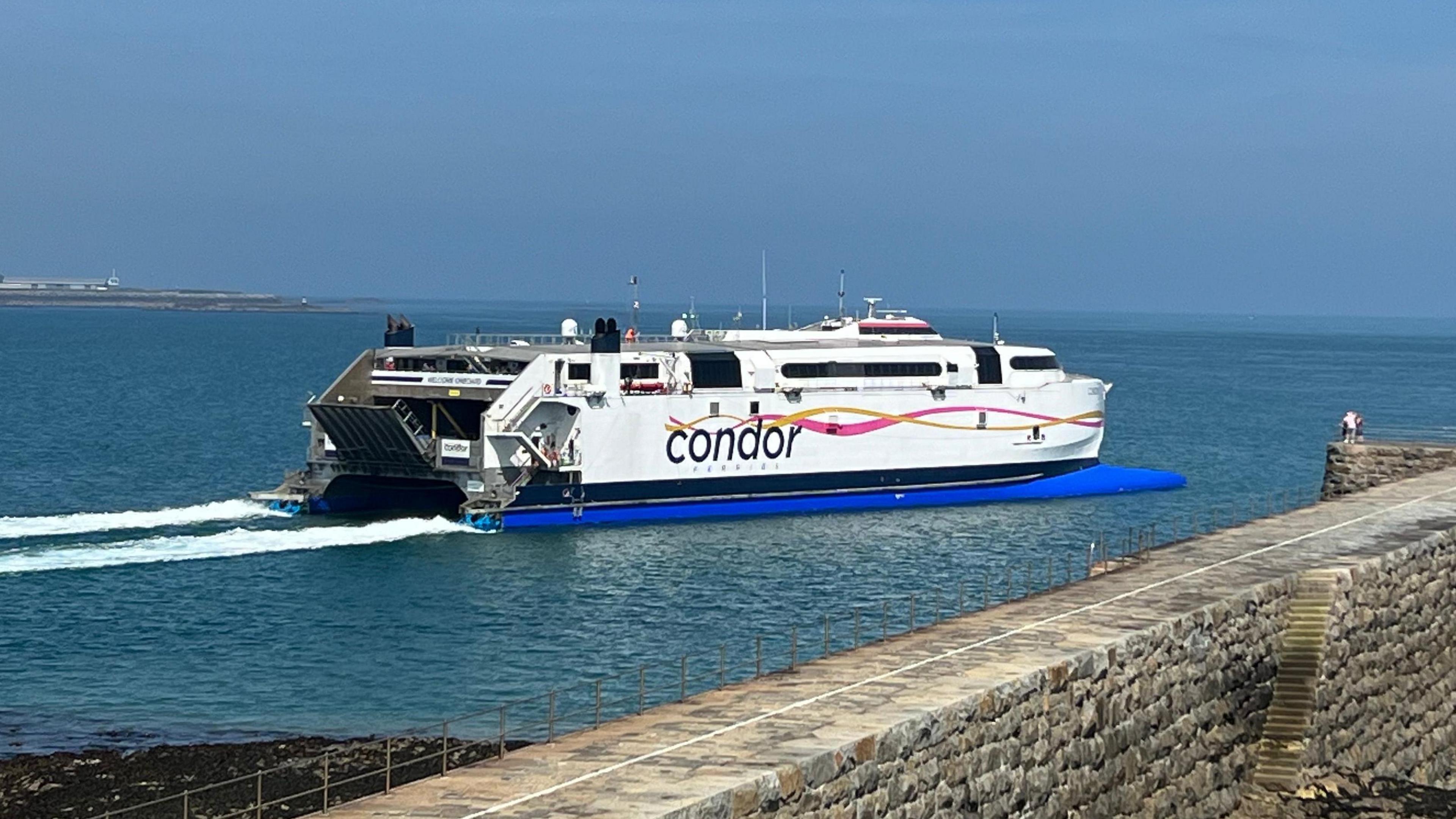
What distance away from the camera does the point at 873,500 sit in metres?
67.8

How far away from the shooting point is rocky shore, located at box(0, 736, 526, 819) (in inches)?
1093

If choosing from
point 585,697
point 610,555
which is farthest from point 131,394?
point 585,697

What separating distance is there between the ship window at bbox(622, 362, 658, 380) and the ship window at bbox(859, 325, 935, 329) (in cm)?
1338

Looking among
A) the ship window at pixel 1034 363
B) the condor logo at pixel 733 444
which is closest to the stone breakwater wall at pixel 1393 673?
the condor logo at pixel 733 444

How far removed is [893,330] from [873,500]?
9.95m

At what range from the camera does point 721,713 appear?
24.4 metres

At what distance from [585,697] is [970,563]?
68.6 ft

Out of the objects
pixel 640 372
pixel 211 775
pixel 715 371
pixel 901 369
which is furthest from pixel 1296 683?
pixel 901 369

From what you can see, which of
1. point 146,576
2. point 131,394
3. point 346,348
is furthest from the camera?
point 346,348

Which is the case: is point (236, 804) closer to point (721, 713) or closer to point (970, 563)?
point (721, 713)

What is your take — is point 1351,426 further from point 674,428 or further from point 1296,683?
point 1296,683

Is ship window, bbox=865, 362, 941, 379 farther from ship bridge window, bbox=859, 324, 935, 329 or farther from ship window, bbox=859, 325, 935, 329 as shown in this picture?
ship window, bbox=859, 325, 935, 329

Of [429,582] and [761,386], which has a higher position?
[761,386]

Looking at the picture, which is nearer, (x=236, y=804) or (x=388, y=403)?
(x=236, y=804)
